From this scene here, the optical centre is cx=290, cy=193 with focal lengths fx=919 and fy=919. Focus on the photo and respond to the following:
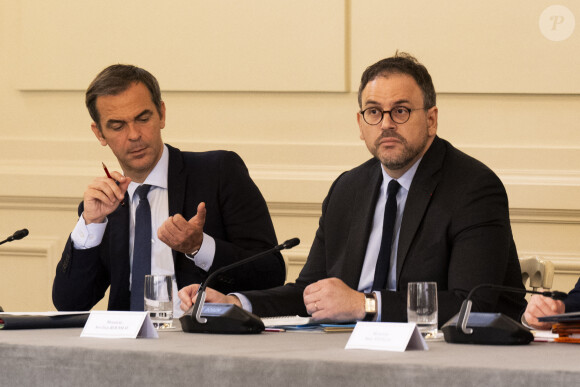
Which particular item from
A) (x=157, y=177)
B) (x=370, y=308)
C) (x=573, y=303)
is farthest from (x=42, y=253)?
(x=573, y=303)

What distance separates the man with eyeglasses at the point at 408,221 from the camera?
2.56 metres

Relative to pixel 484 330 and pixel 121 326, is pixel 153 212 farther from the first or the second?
pixel 484 330

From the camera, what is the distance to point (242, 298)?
254 centimetres

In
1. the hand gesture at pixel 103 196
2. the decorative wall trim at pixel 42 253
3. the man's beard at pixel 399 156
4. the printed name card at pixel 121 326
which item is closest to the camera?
the printed name card at pixel 121 326

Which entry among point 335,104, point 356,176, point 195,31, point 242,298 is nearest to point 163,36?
point 195,31

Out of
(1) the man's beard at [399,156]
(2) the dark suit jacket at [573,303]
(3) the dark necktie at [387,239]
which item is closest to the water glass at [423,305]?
(2) the dark suit jacket at [573,303]

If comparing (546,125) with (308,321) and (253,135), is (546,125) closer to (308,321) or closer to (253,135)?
(253,135)

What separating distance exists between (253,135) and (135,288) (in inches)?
59.9

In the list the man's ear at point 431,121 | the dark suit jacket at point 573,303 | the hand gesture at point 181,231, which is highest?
the man's ear at point 431,121

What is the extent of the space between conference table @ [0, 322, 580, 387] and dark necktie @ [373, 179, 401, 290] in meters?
0.69

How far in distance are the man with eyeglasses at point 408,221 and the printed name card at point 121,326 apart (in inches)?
17.6

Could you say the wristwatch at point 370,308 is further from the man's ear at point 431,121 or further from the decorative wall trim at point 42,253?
the decorative wall trim at point 42,253

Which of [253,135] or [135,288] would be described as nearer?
[135,288]

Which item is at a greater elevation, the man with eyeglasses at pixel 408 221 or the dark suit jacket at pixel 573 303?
the man with eyeglasses at pixel 408 221
